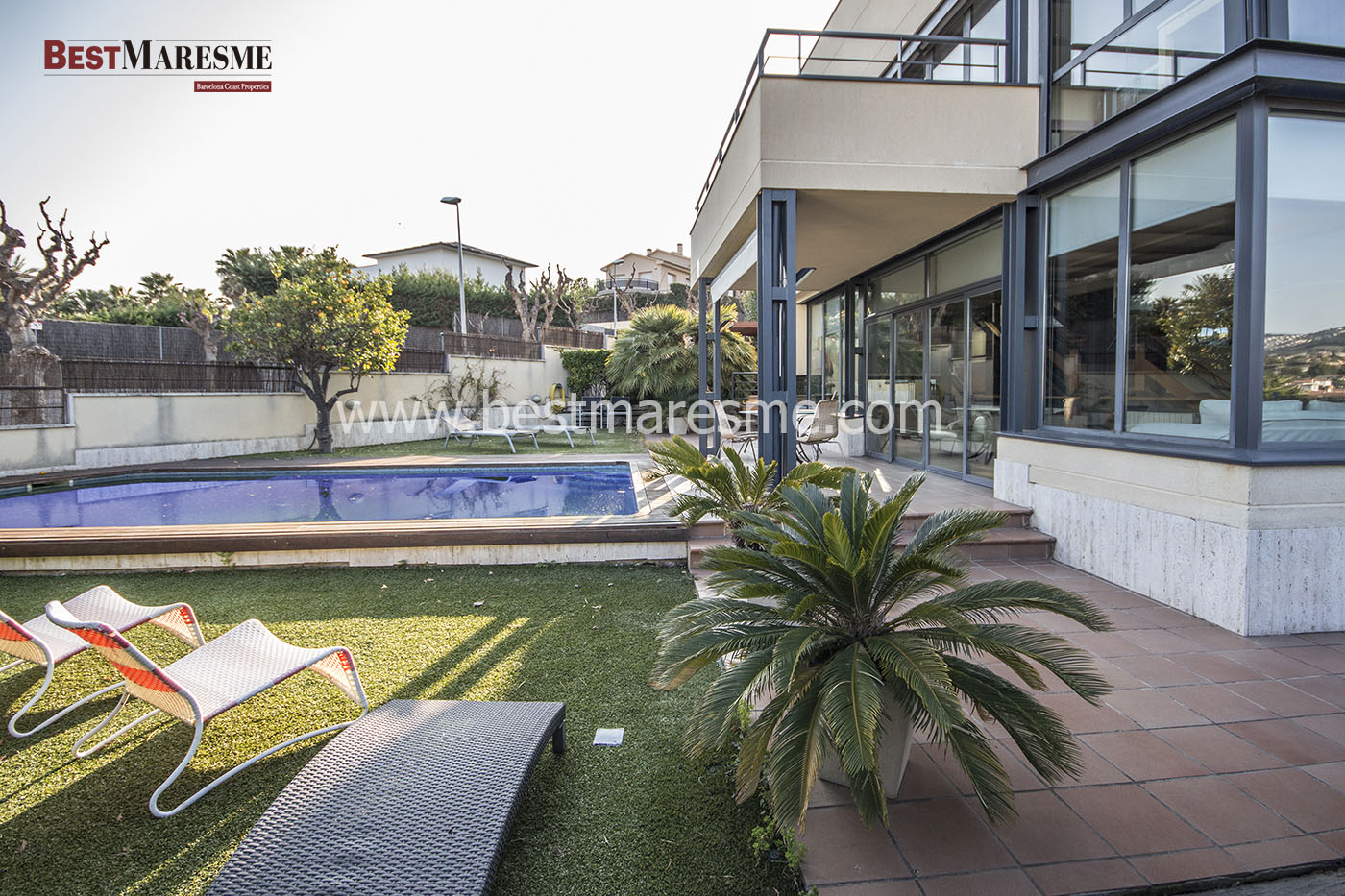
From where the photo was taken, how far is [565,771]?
9.42 feet

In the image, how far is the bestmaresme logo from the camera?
982 cm

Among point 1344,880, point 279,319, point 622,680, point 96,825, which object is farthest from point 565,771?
point 279,319

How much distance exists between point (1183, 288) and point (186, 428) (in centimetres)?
1548

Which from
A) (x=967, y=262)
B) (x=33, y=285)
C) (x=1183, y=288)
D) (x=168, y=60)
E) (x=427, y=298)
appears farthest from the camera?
(x=427, y=298)

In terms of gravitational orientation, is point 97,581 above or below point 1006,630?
below

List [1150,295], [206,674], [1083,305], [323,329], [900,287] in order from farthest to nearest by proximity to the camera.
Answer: [323,329]
[900,287]
[1083,305]
[1150,295]
[206,674]

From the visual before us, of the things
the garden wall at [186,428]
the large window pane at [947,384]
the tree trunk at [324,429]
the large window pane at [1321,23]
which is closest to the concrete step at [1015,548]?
the large window pane at [947,384]

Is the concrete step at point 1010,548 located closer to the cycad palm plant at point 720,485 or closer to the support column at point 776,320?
the cycad palm plant at point 720,485

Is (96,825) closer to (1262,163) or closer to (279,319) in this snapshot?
(1262,163)

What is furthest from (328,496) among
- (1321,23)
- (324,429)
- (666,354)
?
(1321,23)

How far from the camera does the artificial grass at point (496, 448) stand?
44.9 ft

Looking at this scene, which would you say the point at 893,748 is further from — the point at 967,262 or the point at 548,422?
the point at 548,422

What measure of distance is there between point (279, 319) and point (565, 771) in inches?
508

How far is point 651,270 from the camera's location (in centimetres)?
5284
